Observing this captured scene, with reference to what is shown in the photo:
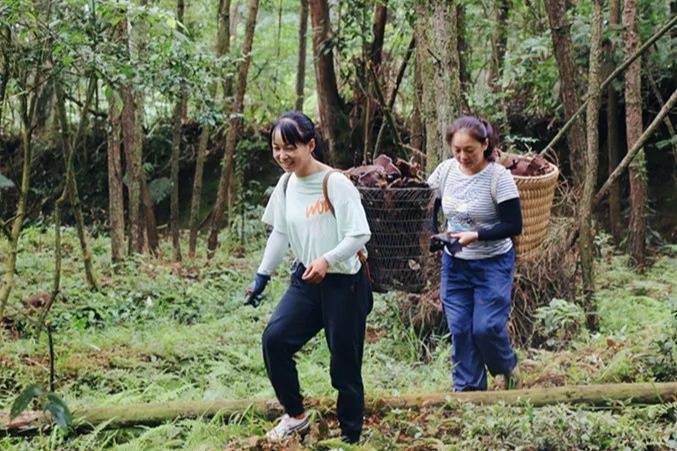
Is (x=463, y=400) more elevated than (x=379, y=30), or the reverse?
(x=379, y=30)

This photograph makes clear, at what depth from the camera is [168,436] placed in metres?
4.72

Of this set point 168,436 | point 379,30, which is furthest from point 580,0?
point 168,436

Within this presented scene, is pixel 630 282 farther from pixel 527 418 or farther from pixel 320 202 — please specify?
pixel 320 202

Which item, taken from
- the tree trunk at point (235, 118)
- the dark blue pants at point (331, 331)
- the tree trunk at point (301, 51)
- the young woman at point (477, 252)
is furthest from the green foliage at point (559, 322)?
the tree trunk at point (301, 51)

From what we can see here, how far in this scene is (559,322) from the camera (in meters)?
6.47

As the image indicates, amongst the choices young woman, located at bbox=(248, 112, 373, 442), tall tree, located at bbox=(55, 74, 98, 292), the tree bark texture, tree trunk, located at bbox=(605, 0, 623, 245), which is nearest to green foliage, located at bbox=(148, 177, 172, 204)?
tall tree, located at bbox=(55, 74, 98, 292)

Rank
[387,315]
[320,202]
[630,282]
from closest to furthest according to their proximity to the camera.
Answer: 1. [320,202]
2. [387,315]
3. [630,282]

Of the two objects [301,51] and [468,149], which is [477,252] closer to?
[468,149]

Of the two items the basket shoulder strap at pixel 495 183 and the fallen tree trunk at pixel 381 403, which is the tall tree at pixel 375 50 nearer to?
the basket shoulder strap at pixel 495 183

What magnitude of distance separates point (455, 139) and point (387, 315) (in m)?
3.16

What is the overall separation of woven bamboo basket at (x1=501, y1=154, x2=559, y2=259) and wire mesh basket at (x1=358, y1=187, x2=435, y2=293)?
28.4 inches

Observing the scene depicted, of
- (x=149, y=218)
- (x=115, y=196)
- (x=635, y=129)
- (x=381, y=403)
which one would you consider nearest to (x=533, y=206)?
(x=381, y=403)

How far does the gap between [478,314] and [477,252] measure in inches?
15.4

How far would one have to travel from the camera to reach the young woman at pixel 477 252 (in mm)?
5090
